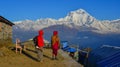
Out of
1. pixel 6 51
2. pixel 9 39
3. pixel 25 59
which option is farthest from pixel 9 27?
pixel 25 59

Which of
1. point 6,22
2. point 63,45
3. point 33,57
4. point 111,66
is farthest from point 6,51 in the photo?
point 63,45

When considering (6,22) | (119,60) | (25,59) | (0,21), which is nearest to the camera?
(25,59)

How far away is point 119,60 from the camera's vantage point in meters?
27.9

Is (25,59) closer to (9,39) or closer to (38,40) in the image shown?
(38,40)

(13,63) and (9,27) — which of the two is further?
(9,27)

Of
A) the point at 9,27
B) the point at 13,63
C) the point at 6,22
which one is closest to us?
the point at 13,63

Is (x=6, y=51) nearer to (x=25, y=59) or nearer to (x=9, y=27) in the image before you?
(x=25, y=59)

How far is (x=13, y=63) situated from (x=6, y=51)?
5303 millimetres

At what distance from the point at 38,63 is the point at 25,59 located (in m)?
2.18

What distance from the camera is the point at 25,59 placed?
83.9 ft

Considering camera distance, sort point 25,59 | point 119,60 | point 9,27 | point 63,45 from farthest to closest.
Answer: point 63,45 < point 9,27 < point 119,60 < point 25,59

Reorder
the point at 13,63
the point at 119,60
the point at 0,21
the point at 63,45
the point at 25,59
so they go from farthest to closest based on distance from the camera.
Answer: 1. the point at 63,45
2. the point at 0,21
3. the point at 119,60
4. the point at 25,59
5. the point at 13,63

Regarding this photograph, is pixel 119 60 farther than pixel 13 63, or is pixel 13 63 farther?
pixel 119 60

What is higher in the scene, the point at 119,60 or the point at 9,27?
the point at 9,27
